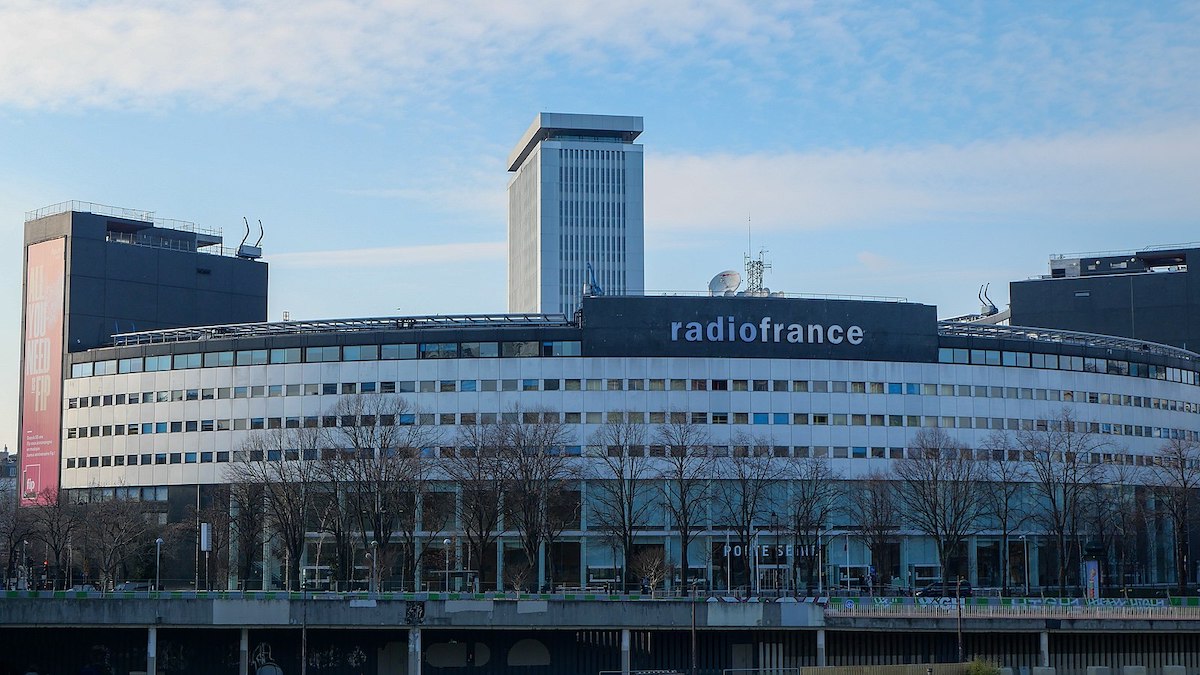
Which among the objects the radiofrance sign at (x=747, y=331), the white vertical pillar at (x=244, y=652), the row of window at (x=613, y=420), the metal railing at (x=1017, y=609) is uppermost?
the radiofrance sign at (x=747, y=331)

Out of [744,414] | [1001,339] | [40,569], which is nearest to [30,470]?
[40,569]

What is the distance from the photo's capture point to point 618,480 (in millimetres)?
133750

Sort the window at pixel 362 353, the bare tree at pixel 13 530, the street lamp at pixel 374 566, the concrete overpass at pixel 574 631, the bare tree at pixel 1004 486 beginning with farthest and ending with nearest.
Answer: the window at pixel 362 353
the bare tree at pixel 1004 486
the bare tree at pixel 13 530
the street lamp at pixel 374 566
the concrete overpass at pixel 574 631

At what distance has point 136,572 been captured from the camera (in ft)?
479

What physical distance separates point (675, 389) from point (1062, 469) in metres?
36.9

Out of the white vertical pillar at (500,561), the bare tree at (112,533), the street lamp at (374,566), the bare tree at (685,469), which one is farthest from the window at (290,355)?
the bare tree at (685,469)

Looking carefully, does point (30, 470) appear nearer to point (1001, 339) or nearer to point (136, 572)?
point (136, 572)

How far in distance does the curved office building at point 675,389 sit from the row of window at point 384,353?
6.2 inches

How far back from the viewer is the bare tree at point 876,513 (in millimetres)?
133000

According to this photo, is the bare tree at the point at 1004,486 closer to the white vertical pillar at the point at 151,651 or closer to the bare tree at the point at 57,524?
the white vertical pillar at the point at 151,651

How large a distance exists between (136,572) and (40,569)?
Result: 11.3 m

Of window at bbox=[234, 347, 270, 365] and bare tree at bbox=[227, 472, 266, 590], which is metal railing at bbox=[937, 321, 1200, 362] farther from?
bare tree at bbox=[227, 472, 266, 590]

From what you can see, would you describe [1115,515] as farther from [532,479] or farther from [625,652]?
[625,652]

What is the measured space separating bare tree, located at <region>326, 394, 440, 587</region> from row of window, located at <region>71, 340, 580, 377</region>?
4576 mm
